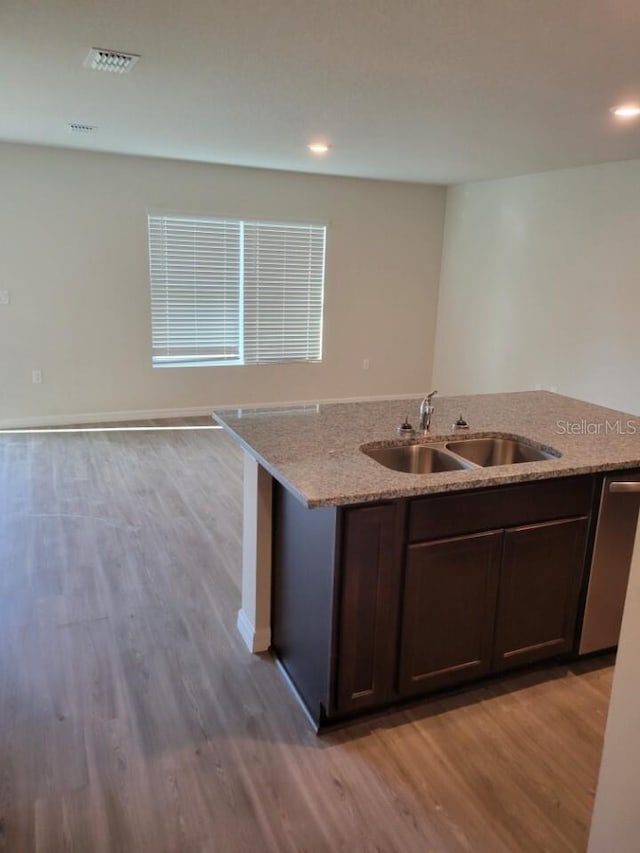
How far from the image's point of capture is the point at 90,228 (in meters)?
5.66

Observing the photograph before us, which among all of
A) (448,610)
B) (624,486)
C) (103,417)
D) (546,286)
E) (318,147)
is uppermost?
(318,147)

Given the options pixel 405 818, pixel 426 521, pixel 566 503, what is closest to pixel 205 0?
pixel 426 521

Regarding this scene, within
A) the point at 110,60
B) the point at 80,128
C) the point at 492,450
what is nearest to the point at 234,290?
the point at 80,128

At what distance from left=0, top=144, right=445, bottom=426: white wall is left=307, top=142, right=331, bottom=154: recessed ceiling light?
53.5 inches

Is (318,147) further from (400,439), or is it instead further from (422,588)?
(422,588)

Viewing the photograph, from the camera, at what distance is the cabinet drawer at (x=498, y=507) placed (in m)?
2.05

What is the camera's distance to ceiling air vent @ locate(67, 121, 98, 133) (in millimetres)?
4352

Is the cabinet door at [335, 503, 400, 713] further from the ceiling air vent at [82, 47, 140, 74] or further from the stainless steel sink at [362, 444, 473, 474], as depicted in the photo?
the ceiling air vent at [82, 47, 140, 74]

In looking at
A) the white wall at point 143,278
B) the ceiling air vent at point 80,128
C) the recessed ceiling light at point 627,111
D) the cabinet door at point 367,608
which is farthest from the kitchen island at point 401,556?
the white wall at point 143,278

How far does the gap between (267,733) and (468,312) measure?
5.57 metres

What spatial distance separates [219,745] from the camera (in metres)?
2.06

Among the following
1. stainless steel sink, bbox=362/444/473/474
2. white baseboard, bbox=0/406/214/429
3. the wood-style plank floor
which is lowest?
the wood-style plank floor

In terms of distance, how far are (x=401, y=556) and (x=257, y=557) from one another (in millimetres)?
677

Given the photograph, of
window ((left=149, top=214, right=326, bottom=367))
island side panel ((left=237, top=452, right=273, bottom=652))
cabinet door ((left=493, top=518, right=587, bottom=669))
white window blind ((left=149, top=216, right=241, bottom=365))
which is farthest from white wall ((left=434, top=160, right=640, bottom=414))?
island side panel ((left=237, top=452, right=273, bottom=652))
